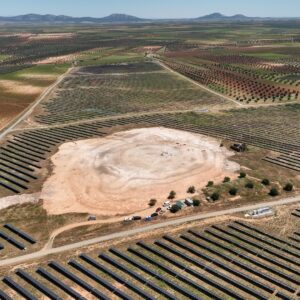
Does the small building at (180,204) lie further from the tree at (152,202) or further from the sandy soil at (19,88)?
the sandy soil at (19,88)

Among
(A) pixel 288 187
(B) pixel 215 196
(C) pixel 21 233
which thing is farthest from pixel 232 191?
(C) pixel 21 233

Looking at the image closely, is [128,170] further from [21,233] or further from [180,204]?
[21,233]

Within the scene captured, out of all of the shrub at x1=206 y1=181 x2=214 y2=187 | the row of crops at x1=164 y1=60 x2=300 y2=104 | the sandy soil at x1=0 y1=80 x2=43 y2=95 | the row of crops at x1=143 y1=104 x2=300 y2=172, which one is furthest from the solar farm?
the sandy soil at x1=0 y1=80 x2=43 y2=95

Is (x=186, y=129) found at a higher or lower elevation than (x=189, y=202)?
higher

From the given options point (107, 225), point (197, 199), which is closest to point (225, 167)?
point (197, 199)

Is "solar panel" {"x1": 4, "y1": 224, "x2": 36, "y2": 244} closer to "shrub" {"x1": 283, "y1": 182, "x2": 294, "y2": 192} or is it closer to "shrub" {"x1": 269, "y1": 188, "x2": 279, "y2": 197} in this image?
"shrub" {"x1": 269, "y1": 188, "x2": 279, "y2": 197}

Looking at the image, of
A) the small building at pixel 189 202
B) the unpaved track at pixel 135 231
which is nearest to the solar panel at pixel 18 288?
the unpaved track at pixel 135 231
